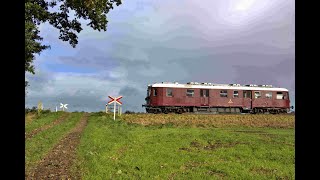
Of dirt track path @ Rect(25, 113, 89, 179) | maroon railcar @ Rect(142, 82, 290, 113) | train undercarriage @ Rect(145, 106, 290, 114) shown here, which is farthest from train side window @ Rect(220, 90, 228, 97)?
dirt track path @ Rect(25, 113, 89, 179)

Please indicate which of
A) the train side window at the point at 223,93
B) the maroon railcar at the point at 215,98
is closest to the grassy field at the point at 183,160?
the maroon railcar at the point at 215,98

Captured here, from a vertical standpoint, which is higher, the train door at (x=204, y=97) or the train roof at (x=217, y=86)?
the train roof at (x=217, y=86)

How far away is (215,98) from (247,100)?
17.3 ft

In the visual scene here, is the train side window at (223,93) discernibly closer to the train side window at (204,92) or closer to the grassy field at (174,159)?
the train side window at (204,92)

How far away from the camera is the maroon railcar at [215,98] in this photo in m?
46.4

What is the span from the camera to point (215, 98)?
4884 centimetres

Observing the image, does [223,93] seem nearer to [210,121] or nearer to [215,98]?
[215,98]

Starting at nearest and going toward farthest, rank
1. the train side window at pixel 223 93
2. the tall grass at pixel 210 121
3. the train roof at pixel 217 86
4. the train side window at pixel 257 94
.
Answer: the tall grass at pixel 210 121
the train roof at pixel 217 86
the train side window at pixel 223 93
the train side window at pixel 257 94

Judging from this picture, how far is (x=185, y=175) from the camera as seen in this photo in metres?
11.5

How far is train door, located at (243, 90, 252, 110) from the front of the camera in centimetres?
5078

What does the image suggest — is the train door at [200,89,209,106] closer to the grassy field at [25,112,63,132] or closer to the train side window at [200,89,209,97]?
the train side window at [200,89,209,97]
